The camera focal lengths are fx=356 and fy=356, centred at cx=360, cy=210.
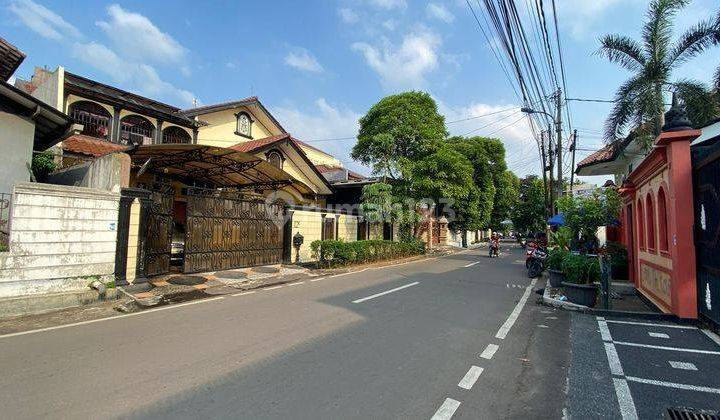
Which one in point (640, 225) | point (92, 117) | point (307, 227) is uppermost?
point (92, 117)

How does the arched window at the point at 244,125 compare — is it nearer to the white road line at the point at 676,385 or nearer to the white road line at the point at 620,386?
the white road line at the point at 620,386

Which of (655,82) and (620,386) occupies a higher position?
(655,82)

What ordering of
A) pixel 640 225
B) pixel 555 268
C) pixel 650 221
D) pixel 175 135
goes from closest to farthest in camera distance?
pixel 650 221 → pixel 640 225 → pixel 555 268 → pixel 175 135

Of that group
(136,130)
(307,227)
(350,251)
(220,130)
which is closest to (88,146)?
(136,130)

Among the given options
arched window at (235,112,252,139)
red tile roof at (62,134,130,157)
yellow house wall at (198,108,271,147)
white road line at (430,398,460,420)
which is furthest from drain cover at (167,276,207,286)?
arched window at (235,112,252,139)

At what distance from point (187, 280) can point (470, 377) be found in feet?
28.2

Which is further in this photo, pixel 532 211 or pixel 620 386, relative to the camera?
→ pixel 532 211

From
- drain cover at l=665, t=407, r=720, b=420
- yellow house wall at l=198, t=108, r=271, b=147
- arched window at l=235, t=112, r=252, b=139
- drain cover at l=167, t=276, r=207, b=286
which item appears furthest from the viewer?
arched window at l=235, t=112, r=252, b=139

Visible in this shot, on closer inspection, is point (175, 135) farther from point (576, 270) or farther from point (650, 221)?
point (650, 221)

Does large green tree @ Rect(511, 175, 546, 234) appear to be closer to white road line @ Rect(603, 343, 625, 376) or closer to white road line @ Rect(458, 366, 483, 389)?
white road line @ Rect(603, 343, 625, 376)

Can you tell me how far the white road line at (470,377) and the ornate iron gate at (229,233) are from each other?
31.1ft

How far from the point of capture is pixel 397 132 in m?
19.0

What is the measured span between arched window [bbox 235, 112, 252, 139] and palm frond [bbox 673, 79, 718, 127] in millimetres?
20716

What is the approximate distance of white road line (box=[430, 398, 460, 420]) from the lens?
3203 mm
